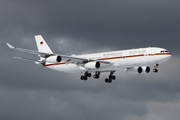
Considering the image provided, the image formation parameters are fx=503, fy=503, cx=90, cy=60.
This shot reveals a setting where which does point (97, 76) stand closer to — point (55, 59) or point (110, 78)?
point (110, 78)

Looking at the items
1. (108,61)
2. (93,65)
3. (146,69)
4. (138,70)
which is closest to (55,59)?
(93,65)

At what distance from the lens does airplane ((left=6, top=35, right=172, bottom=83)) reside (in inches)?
3770

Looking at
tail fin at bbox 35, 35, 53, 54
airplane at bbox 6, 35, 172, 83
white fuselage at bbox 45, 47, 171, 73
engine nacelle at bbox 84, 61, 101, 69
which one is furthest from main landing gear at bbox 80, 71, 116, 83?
tail fin at bbox 35, 35, 53, 54

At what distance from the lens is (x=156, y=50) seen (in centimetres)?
9612

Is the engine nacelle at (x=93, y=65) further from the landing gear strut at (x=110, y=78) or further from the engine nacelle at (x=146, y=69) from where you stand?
the engine nacelle at (x=146, y=69)

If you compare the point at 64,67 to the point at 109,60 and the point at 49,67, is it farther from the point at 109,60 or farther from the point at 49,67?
the point at 109,60

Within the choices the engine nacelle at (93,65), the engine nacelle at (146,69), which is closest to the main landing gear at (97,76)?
the engine nacelle at (93,65)

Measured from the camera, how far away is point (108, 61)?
101m

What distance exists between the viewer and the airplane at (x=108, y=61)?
314 ft

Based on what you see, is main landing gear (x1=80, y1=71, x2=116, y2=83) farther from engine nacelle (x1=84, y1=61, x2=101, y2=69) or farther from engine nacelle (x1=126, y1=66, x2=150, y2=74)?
engine nacelle (x1=126, y1=66, x2=150, y2=74)

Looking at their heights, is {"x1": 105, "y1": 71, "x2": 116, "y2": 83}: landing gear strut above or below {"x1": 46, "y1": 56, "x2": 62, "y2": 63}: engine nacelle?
below

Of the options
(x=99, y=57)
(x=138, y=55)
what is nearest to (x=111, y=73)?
(x=99, y=57)

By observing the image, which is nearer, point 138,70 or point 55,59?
point 55,59

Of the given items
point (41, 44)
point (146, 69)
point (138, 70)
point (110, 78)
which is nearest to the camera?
point (146, 69)
